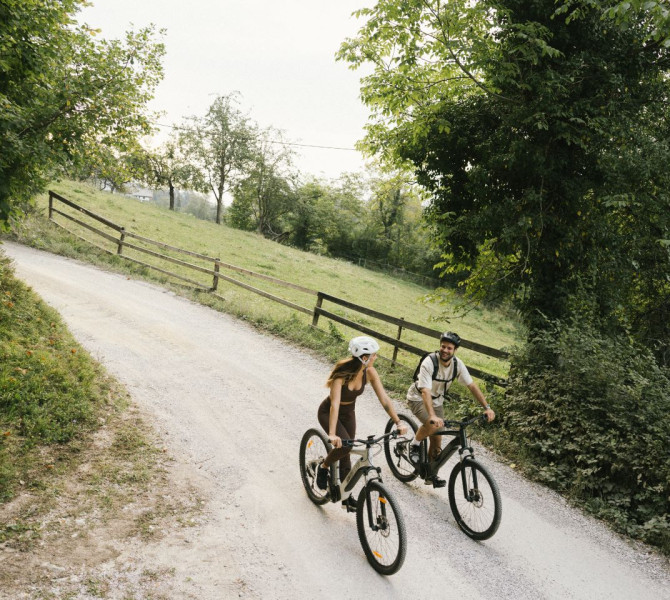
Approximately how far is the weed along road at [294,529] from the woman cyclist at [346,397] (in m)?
0.66

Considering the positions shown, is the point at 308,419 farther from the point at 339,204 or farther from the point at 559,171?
the point at 339,204

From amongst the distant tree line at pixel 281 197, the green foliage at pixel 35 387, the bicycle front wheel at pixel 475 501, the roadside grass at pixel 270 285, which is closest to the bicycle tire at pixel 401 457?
the bicycle front wheel at pixel 475 501

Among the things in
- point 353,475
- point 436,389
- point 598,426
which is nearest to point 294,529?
point 353,475

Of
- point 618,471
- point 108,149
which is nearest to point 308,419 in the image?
point 618,471

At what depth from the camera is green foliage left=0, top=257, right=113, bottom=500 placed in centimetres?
479

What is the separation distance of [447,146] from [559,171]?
6.85ft

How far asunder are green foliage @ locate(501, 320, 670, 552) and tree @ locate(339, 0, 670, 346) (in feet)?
4.30

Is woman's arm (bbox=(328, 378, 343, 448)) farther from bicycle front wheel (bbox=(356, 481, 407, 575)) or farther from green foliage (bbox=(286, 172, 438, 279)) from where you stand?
green foliage (bbox=(286, 172, 438, 279))

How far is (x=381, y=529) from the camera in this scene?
3.98 metres

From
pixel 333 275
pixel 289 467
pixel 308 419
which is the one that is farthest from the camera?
pixel 333 275

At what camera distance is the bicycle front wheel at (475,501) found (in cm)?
443

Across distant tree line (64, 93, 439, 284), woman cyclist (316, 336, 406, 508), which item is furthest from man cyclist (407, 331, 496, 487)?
distant tree line (64, 93, 439, 284)

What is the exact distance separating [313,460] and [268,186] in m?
45.2

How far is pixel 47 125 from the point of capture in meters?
5.19
